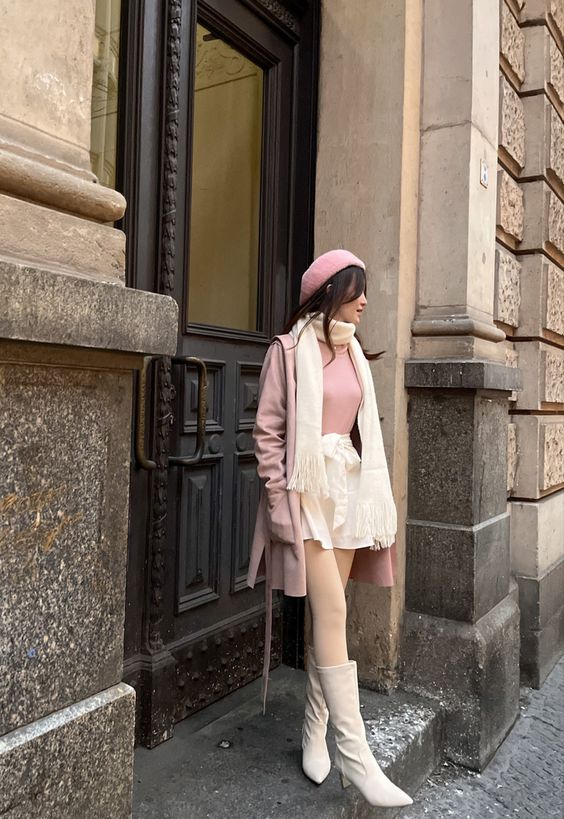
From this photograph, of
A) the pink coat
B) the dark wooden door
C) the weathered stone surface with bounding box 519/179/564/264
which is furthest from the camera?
the weathered stone surface with bounding box 519/179/564/264

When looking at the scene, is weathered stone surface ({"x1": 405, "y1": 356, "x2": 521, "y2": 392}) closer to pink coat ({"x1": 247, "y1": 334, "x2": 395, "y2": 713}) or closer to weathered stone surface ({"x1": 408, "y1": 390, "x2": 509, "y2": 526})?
weathered stone surface ({"x1": 408, "y1": 390, "x2": 509, "y2": 526})

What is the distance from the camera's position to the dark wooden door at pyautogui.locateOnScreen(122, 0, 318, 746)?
291 centimetres

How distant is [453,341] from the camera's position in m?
3.60

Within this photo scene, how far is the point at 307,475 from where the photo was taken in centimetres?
245

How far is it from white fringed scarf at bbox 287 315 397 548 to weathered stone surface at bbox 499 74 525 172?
2451mm

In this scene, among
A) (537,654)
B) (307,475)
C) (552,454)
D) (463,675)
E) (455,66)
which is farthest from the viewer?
(552,454)

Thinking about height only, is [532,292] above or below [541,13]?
below

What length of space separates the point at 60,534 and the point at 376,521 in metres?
1.30

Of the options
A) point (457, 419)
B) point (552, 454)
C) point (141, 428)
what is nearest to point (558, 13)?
point (552, 454)

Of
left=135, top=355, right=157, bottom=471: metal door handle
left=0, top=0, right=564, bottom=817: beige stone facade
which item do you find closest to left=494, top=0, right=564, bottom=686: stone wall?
left=0, top=0, right=564, bottom=817: beige stone facade

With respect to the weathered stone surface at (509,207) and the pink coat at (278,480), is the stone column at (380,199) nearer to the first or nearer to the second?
the weathered stone surface at (509,207)

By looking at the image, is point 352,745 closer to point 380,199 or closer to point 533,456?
point 380,199

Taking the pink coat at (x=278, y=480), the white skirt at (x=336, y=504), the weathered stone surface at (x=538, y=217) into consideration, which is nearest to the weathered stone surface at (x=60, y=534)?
the pink coat at (x=278, y=480)

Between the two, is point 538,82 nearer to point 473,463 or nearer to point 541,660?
point 473,463
